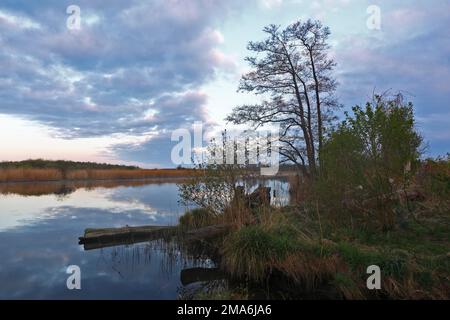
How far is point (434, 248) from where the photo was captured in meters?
7.57

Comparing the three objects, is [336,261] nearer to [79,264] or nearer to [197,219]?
[197,219]

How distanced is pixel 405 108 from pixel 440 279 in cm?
438

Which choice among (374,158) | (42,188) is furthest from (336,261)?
(42,188)

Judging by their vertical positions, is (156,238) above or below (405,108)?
below

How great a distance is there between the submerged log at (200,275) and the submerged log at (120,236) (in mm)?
2885

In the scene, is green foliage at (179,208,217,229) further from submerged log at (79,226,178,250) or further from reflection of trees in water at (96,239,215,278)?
reflection of trees in water at (96,239,215,278)

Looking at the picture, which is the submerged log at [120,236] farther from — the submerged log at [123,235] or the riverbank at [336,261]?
the riverbank at [336,261]

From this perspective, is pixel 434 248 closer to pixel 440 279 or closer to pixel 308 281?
pixel 440 279

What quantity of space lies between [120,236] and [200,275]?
3.97 metres

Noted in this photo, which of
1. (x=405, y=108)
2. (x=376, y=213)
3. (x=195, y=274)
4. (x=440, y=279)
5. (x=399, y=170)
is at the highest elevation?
(x=405, y=108)

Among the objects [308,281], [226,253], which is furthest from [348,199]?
[226,253]

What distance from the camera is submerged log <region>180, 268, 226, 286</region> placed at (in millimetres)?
8094

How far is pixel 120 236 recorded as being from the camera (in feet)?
36.9
